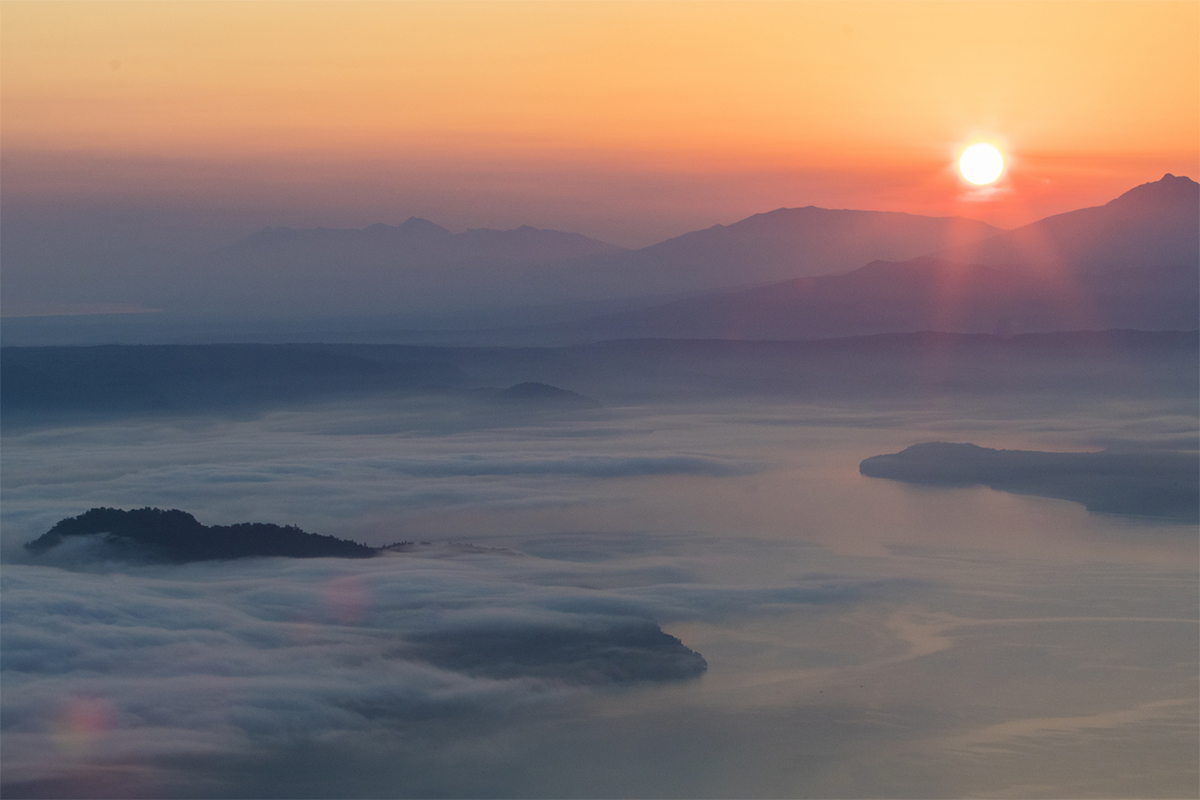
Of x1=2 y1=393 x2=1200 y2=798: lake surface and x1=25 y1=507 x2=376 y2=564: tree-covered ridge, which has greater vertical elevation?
x1=25 y1=507 x2=376 y2=564: tree-covered ridge

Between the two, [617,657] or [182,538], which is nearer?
[617,657]

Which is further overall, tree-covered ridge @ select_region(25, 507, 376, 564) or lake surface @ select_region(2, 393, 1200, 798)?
tree-covered ridge @ select_region(25, 507, 376, 564)

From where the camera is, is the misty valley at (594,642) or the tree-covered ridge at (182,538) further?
the tree-covered ridge at (182,538)

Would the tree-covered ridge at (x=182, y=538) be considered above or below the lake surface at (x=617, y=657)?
above

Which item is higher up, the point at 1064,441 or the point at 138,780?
the point at 1064,441

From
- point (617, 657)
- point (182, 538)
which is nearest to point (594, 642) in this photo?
point (617, 657)

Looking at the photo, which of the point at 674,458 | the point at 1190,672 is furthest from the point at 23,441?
the point at 1190,672

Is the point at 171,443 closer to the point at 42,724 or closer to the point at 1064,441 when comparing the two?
the point at 1064,441

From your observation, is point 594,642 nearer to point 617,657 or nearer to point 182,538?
point 617,657
